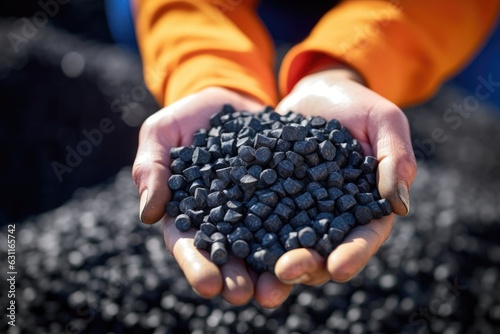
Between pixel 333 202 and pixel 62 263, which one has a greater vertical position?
pixel 333 202

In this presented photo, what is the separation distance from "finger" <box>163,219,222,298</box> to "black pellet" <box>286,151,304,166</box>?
372mm

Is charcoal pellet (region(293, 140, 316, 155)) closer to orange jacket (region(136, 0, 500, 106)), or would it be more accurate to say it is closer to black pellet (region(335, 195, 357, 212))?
black pellet (region(335, 195, 357, 212))

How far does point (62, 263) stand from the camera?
2.18 m

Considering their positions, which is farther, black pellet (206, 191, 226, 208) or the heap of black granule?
black pellet (206, 191, 226, 208)

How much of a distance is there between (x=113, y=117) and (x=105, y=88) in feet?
0.86

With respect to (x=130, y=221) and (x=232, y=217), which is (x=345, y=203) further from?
(x=130, y=221)

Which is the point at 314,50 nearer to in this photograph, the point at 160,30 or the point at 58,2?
the point at 160,30

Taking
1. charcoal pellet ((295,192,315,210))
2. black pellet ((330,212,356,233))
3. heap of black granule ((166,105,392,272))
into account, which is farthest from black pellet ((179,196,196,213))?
black pellet ((330,212,356,233))

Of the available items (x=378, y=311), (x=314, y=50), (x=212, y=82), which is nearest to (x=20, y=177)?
(x=212, y=82)

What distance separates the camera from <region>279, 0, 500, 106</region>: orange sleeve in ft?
6.45

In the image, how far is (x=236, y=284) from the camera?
1.25 m

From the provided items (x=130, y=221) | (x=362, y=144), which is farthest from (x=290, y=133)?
(x=130, y=221)

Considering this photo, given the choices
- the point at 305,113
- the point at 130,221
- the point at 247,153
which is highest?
the point at 247,153

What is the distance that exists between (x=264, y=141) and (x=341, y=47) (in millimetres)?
648
